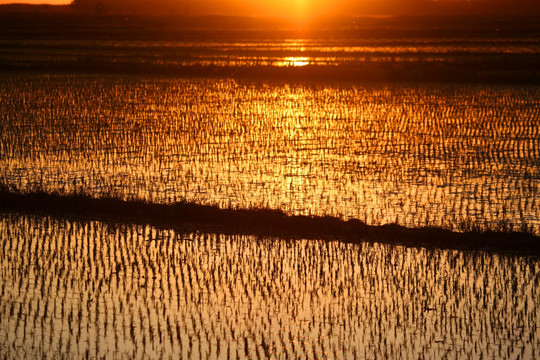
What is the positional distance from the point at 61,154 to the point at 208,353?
214 inches

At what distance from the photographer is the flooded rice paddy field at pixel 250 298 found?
409 cm

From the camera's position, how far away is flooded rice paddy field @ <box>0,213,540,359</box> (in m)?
4.09

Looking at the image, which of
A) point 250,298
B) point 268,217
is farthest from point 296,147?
point 250,298

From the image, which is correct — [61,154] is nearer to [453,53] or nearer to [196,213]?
[196,213]

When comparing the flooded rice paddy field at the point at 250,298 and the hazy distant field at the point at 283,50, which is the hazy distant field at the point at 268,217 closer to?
the flooded rice paddy field at the point at 250,298

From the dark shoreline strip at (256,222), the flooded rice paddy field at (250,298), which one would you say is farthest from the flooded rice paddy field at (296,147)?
the flooded rice paddy field at (250,298)

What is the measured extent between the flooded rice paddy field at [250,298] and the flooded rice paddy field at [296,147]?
0.86m

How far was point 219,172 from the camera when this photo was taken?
8125mm

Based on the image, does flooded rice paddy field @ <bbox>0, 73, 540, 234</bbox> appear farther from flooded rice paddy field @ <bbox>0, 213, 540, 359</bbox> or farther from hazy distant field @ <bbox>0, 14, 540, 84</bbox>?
hazy distant field @ <bbox>0, 14, 540, 84</bbox>

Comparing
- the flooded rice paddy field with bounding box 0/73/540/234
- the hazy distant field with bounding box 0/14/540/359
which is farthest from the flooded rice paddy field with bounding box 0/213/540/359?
the flooded rice paddy field with bounding box 0/73/540/234

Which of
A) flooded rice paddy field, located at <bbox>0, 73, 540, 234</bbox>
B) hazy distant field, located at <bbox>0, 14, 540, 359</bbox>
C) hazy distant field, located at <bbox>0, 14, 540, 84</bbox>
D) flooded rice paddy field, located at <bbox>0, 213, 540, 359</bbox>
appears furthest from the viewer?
hazy distant field, located at <bbox>0, 14, 540, 84</bbox>

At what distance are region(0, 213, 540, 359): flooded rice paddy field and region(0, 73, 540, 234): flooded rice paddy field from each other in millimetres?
856

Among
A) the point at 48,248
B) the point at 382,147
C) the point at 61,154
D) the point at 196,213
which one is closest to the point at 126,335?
the point at 48,248

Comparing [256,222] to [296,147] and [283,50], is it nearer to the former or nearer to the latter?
[296,147]
